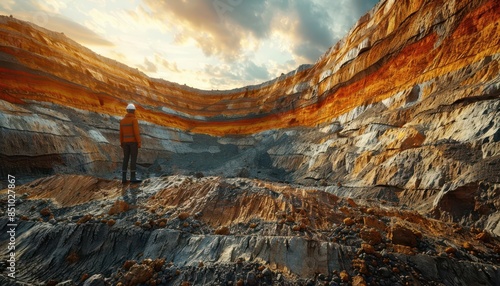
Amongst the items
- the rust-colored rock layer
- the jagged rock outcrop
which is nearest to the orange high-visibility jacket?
the jagged rock outcrop

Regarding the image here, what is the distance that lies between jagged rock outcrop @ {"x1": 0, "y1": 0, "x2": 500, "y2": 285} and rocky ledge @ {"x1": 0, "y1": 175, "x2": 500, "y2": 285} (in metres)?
0.04

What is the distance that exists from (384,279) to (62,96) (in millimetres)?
22958

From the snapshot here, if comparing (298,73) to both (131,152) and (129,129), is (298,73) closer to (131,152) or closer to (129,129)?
(129,129)

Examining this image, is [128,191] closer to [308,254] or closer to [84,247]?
[84,247]

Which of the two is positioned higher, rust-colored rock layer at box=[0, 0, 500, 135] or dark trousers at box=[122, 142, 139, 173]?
rust-colored rock layer at box=[0, 0, 500, 135]

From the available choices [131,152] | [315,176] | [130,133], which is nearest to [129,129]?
[130,133]

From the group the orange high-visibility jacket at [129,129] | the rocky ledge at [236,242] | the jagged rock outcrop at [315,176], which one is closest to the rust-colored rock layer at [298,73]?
the jagged rock outcrop at [315,176]

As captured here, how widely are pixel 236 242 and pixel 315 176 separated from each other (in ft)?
34.0

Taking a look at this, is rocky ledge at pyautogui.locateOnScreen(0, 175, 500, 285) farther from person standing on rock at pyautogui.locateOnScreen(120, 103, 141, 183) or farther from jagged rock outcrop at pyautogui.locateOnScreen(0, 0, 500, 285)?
person standing on rock at pyautogui.locateOnScreen(120, 103, 141, 183)

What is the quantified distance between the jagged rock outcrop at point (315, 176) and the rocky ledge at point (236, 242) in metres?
0.04

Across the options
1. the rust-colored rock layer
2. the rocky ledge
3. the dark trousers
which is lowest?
the rocky ledge

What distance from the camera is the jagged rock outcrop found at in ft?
14.0

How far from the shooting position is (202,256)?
437cm

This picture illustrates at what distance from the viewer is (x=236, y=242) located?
4672 millimetres
